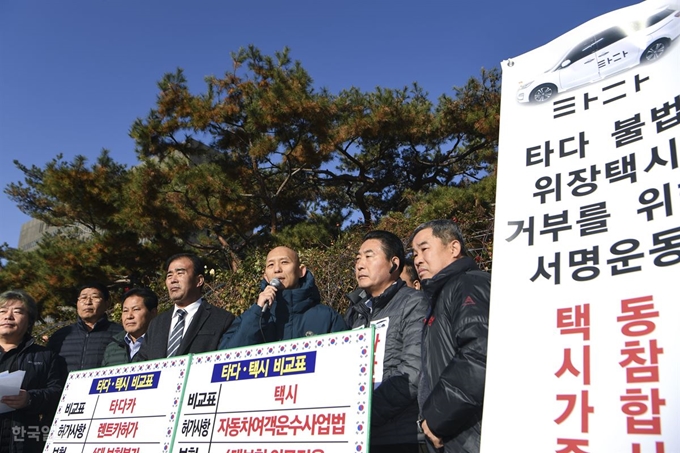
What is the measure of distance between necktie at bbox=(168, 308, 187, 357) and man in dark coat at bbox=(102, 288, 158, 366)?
1.60 feet

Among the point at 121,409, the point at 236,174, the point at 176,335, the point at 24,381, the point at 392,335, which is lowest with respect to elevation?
the point at 121,409

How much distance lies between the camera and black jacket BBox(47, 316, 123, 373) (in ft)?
14.3

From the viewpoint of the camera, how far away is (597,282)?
1.75m

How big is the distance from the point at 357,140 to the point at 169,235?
4.50 meters

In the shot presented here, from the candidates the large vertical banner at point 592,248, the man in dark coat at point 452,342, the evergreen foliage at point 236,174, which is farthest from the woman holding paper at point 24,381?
the evergreen foliage at point 236,174

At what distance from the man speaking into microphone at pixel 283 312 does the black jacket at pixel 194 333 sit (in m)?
0.08

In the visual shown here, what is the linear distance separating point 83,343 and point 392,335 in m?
2.95

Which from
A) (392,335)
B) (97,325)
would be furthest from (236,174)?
(392,335)

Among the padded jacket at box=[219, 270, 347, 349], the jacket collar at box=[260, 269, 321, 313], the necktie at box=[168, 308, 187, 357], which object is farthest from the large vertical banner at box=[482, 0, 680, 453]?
the necktie at box=[168, 308, 187, 357]

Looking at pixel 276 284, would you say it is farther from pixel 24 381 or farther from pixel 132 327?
pixel 24 381

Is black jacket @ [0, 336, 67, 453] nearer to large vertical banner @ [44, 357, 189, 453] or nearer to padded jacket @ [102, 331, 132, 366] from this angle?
padded jacket @ [102, 331, 132, 366]

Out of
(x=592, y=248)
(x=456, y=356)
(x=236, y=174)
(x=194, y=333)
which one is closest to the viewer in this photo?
(x=592, y=248)

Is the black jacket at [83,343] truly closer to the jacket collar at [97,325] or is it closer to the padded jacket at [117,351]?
the jacket collar at [97,325]

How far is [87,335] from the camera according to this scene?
14.6 feet
